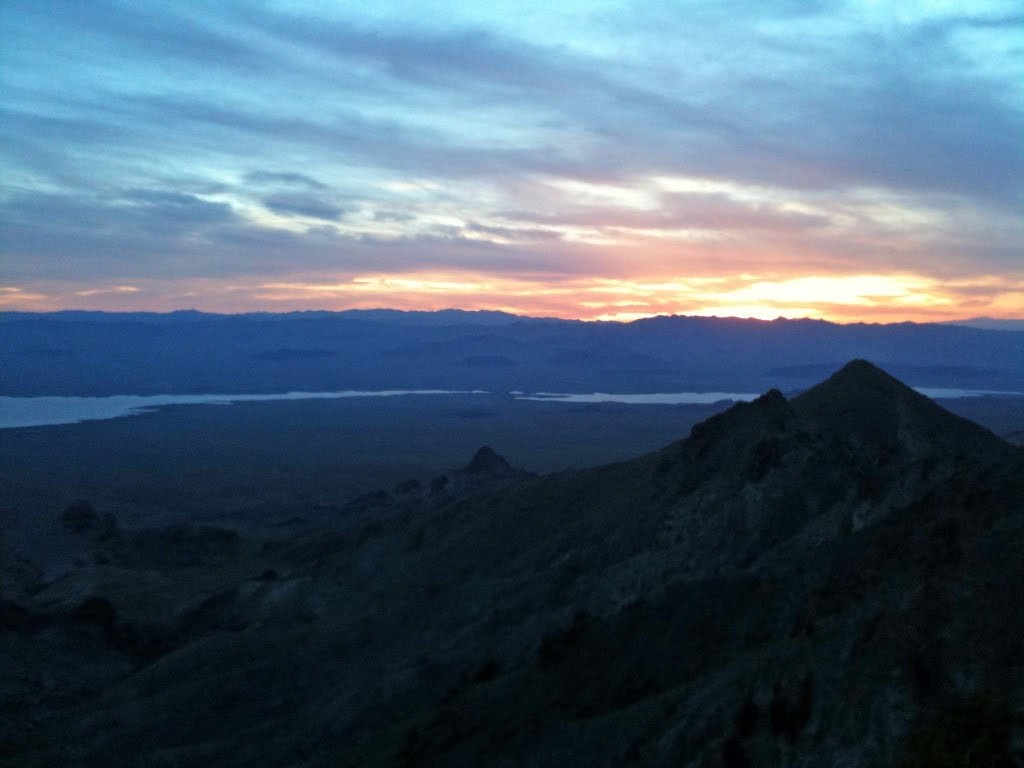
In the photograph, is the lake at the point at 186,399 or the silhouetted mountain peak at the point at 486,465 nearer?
the silhouetted mountain peak at the point at 486,465

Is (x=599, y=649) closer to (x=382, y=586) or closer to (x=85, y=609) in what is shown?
(x=382, y=586)

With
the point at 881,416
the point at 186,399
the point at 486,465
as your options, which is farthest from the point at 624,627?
the point at 186,399

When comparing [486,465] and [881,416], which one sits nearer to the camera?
[881,416]

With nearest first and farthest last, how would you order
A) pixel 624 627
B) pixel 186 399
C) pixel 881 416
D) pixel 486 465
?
1. pixel 624 627
2. pixel 881 416
3. pixel 486 465
4. pixel 186 399

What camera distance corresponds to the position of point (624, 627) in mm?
17984

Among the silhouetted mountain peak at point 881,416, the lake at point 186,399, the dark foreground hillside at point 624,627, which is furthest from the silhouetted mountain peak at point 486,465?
the lake at point 186,399

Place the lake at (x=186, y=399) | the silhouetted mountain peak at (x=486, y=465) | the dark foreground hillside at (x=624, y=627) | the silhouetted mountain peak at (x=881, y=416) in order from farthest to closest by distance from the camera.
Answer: the lake at (x=186, y=399)
the silhouetted mountain peak at (x=486, y=465)
the silhouetted mountain peak at (x=881, y=416)
the dark foreground hillside at (x=624, y=627)

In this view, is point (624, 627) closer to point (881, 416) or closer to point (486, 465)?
point (881, 416)

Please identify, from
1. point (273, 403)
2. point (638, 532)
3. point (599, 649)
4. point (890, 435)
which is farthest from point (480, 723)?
point (273, 403)

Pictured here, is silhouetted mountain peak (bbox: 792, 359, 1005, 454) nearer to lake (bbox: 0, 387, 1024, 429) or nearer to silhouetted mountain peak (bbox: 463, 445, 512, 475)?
silhouetted mountain peak (bbox: 463, 445, 512, 475)

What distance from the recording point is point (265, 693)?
22391 mm

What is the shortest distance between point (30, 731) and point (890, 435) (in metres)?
25.1

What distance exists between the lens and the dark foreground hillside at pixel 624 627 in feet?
39.2

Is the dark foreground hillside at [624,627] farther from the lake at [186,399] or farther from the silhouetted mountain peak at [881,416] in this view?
the lake at [186,399]
